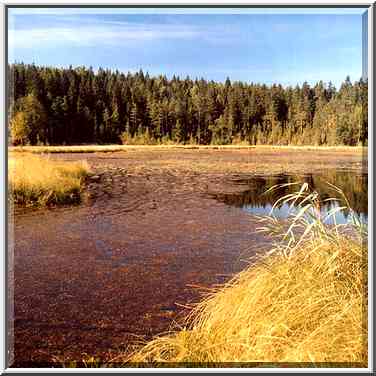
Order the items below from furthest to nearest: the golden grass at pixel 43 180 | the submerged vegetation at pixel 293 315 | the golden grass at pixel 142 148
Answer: the golden grass at pixel 142 148 → the golden grass at pixel 43 180 → the submerged vegetation at pixel 293 315

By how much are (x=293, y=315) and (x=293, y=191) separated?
88 centimetres

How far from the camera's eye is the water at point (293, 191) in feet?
12.5

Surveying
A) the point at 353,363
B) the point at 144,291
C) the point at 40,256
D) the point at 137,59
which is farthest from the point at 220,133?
the point at 353,363

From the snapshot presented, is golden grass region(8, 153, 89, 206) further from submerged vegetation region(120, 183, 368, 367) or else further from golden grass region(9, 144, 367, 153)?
submerged vegetation region(120, 183, 368, 367)

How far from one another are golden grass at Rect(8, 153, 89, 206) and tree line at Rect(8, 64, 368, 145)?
0.48 feet

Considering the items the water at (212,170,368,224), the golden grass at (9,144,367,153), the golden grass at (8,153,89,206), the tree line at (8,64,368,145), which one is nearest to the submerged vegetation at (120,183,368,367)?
the water at (212,170,368,224)

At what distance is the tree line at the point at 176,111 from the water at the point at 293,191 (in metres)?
0.26

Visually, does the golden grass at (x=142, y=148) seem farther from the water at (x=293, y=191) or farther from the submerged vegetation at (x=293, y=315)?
the submerged vegetation at (x=293, y=315)

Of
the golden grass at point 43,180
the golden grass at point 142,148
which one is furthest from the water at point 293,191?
the golden grass at point 43,180

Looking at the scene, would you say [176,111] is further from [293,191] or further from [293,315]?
[293,315]

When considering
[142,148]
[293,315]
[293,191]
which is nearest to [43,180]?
[142,148]

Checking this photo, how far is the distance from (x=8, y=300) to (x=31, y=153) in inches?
38.2

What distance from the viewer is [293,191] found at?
12.8 feet

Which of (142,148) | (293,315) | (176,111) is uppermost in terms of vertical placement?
(176,111)
